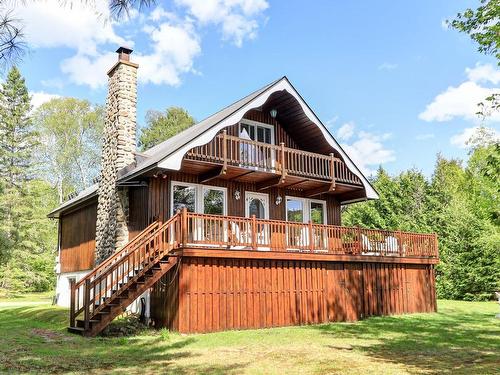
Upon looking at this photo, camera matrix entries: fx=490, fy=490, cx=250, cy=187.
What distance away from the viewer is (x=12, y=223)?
1399 inches

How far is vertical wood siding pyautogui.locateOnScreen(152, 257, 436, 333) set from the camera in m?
13.4

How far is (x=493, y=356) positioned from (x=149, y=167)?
31.9 feet

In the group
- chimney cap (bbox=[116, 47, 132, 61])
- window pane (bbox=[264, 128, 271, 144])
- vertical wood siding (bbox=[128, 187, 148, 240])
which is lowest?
vertical wood siding (bbox=[128, 187, 148, 240])

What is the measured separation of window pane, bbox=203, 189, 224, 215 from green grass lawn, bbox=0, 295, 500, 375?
4.77m

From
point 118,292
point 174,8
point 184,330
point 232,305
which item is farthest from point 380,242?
point 174,8

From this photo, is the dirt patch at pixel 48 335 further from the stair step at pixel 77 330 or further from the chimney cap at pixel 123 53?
the chimney cap at pixel 123 53

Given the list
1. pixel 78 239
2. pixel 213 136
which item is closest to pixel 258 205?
pixel 213 136

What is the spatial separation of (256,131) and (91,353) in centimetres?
1078

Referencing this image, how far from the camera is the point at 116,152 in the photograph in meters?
16.7

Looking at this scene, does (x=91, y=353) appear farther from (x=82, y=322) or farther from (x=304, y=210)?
(x=304, y=210)

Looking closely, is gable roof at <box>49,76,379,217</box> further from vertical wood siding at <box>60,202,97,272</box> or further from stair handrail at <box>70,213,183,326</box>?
stair handrail at <box>70,213,183,326</box>

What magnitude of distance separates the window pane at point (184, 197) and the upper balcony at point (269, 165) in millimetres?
581

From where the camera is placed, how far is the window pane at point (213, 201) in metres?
16.7

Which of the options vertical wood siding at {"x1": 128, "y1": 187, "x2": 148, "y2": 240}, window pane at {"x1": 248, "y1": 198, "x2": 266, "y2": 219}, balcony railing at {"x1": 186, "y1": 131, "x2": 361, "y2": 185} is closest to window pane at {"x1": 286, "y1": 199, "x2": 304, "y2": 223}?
window pane at {"x1": 248, "y1": 198, "x2": 266, "y2": 219}
